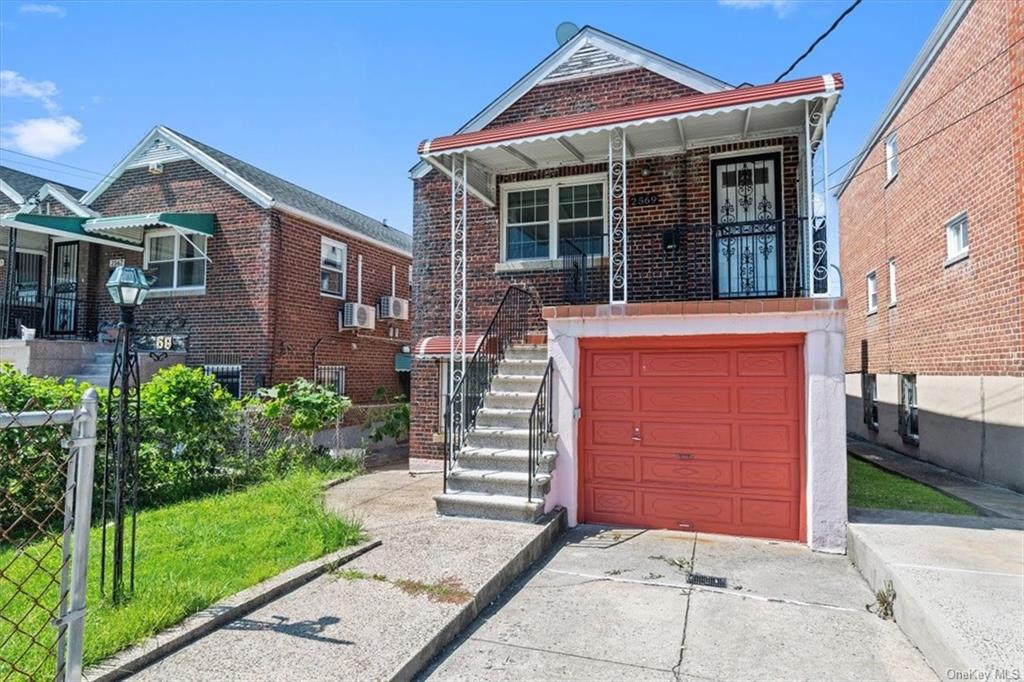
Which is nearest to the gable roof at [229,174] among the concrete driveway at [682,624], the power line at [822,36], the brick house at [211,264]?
the brick house at [211,264]

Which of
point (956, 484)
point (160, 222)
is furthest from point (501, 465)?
point (160, 222)

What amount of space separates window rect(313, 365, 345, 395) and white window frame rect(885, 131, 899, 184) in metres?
14.0

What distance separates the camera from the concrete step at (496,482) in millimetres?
6590

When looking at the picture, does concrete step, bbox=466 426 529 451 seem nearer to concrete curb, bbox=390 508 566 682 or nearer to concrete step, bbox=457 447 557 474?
concrete step, bbox=457 447 557 474

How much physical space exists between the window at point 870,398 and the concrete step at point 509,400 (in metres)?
11.0

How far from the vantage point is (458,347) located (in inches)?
389

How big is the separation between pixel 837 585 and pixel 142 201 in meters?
15.3

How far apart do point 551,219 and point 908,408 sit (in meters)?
9.11

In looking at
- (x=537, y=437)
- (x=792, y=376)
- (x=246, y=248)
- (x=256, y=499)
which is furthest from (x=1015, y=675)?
(x=246, y=248)

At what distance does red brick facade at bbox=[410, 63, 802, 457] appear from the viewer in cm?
897

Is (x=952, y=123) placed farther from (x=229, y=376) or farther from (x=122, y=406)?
(x=229, y=376)

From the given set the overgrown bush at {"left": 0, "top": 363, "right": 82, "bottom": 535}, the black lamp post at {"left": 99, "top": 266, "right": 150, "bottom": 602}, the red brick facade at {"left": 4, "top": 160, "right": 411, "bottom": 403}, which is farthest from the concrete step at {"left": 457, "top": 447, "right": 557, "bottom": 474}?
the red brick facade at {"left": 4, "top": 160, "right": 411, "bottom": 403}

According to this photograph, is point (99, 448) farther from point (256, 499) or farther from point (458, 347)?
point (458, 347)

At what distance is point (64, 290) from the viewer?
13547 mm
